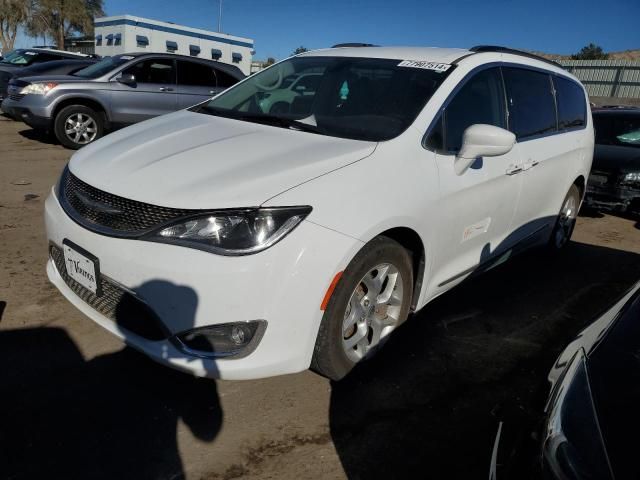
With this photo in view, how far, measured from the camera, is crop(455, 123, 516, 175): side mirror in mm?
2684

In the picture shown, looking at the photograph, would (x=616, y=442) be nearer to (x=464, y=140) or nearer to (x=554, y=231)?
(x=464, y=140)

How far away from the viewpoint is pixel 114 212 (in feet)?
7.29

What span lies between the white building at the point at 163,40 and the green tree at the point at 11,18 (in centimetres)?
1494

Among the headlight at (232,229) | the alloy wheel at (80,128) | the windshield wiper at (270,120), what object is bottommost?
the alloy wheel at (80,128)

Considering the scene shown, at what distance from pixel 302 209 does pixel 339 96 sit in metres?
1.34

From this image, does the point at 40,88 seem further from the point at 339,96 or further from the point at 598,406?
the point at 598,406

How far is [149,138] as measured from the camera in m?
2.85

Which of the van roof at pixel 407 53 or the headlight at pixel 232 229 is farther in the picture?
the van roof at pixel 407 53

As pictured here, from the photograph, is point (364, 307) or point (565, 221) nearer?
point (364, 307)

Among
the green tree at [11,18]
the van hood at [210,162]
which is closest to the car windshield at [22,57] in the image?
the van hood at [210,162]

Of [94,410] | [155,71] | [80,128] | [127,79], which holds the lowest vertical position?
[80,128]

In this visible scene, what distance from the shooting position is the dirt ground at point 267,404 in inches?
82.9

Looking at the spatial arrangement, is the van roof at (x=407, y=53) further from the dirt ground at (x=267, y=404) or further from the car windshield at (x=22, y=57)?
the car windshield at (x=22, y=57)

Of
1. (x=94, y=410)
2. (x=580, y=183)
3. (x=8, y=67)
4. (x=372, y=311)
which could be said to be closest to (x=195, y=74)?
(x=8, y=67)
